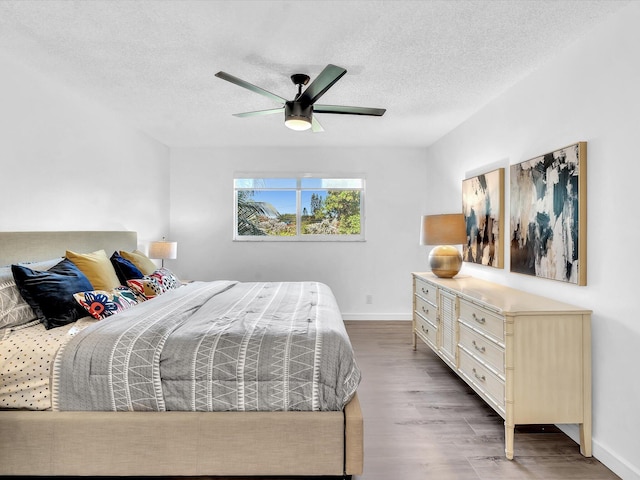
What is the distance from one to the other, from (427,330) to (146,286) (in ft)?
8.46

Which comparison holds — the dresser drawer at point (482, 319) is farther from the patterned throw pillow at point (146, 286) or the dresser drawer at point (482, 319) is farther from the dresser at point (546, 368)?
the patterned throw pillow at point (146, 286)

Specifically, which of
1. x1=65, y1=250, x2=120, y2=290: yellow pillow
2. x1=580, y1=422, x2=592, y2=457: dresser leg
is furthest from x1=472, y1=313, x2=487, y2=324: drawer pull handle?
x1=65, y1=250, x2=120, y2=290: yellow pillow

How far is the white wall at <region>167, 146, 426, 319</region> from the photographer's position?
5.30 metres

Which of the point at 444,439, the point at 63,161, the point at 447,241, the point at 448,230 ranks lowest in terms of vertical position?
the point at 444,439

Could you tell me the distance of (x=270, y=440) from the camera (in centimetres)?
178

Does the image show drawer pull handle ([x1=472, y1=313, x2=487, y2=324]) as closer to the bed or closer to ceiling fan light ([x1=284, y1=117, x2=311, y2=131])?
the bed

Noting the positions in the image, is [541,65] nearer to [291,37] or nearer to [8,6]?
[291,37]

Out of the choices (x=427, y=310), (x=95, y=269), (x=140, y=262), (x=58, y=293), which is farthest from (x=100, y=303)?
(x=427, y=310)

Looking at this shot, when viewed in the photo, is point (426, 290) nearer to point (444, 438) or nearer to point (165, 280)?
point (444, 438)

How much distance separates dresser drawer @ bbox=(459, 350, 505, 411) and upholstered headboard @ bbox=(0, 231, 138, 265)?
3200 mm

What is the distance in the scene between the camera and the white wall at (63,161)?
2.66 meters

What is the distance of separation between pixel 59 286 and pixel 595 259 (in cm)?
317

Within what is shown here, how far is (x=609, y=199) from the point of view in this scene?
2.07 m

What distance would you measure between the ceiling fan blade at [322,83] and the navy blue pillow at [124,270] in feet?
→ 6.56
